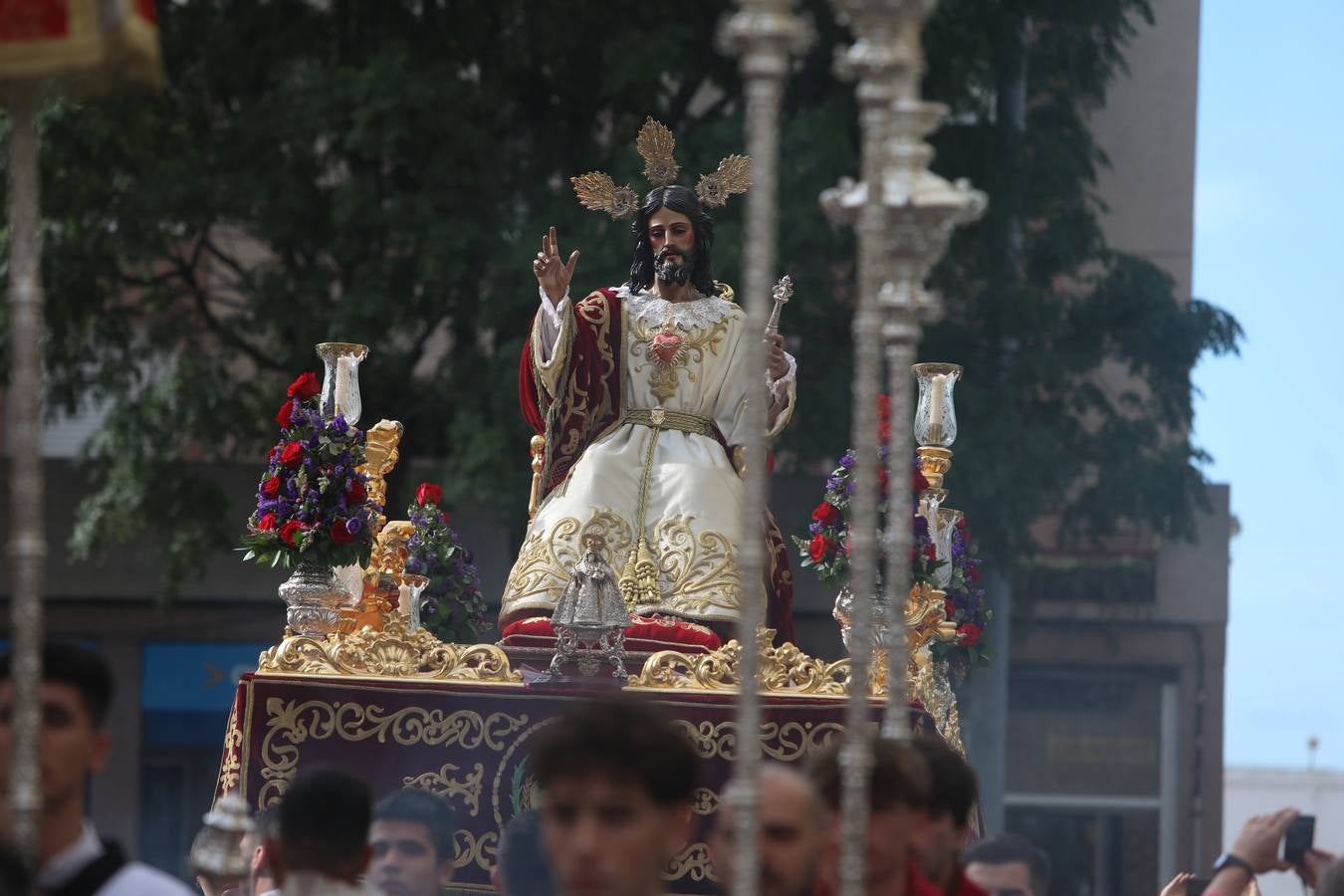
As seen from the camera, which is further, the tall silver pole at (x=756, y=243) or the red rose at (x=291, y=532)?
the red rose at (x=291, y=532)

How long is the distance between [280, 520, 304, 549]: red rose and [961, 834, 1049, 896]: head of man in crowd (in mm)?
3310

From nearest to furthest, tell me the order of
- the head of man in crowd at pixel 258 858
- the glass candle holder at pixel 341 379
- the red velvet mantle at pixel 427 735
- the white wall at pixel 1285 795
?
1. the head of man in crowd at pixel 258 858
2. the red velvet mantle at pixel 427 735
3. the glass candle holder at pixel 341 379
4. the white wall at pixel 1285 795

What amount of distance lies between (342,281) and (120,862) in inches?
491

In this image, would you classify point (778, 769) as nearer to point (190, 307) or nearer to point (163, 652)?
point (190, 307)

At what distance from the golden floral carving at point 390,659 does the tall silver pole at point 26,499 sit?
152 inches

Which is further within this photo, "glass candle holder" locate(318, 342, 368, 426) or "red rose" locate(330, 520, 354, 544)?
"glass candle holder" locate(318, 342, 368, 426)

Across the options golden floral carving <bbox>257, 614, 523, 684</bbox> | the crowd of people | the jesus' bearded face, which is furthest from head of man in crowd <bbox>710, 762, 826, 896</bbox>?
the jesus' bearded face

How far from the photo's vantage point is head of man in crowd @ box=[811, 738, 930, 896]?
461 cm

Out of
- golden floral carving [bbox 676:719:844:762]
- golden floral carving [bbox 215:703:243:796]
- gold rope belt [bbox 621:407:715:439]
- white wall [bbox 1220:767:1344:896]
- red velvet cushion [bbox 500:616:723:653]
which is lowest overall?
white wall [bbox 1220:767:1344:896]

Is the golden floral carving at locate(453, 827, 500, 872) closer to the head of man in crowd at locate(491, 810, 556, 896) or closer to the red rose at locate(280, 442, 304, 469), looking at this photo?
the red rose at locate(280, 442, 304, 469)

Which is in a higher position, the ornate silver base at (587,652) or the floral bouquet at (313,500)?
the floral bouquet at (313,500)

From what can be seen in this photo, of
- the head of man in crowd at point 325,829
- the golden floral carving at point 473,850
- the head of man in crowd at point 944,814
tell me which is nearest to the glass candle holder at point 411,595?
the golden floral carving at point 473,850

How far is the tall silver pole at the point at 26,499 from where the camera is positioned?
4109 mm

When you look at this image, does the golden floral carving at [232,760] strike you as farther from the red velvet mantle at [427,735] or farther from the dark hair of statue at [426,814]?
the dark hair of statue at [426,814]
